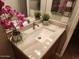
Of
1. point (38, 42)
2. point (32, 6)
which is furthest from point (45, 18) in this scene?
point (38, 42)

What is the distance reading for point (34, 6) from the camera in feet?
5.02

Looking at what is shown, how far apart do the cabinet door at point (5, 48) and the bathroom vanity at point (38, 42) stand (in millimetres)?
75

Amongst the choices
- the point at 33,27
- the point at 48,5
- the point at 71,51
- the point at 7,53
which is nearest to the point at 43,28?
the point at 33,27

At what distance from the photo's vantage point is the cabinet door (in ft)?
3.25

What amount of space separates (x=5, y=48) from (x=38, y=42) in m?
0.50

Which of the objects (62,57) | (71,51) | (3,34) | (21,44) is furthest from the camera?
→ (71,51)

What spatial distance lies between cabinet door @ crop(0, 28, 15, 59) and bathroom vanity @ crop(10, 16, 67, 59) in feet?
0.25

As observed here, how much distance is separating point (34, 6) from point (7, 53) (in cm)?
99

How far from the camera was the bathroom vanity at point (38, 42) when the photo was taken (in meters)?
1.03

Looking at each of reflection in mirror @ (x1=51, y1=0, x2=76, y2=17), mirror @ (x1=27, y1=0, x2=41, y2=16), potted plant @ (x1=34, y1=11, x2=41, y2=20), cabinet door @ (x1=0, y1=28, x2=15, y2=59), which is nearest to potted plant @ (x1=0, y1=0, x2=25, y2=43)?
cabinet door @ (x1=0, y1=28, x2=15, y2=59)

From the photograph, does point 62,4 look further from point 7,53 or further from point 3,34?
point 7,53

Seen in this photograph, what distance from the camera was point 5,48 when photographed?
3.61ft

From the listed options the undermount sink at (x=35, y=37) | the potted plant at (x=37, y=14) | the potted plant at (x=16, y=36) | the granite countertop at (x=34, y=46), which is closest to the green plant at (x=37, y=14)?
the potted plant at (x=37, y=14)

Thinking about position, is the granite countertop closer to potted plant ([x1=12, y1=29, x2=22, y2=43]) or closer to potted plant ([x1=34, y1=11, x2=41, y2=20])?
potted plant ([x1=12, y1=29, x2=22, y2=43])
